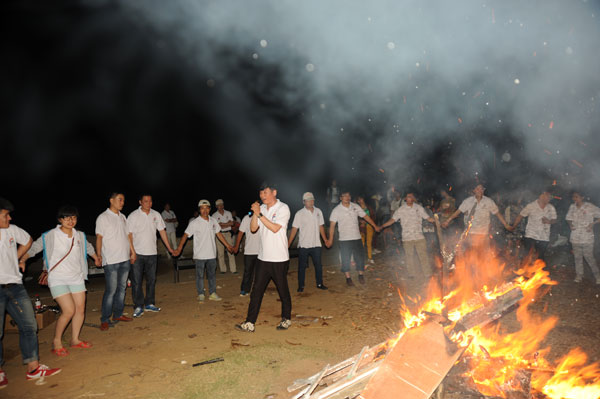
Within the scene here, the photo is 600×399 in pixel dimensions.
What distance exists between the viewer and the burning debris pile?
316cm

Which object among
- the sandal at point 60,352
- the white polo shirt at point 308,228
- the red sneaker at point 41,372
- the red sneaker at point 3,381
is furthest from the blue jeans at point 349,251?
the red sneaker at point 3,381

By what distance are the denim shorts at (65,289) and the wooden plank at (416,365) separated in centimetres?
388

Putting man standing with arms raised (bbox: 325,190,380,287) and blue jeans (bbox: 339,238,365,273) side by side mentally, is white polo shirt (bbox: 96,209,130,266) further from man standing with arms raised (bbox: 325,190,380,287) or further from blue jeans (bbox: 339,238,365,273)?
blue jeans (bbox: 339,238,365,273)

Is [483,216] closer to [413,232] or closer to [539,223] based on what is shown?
[539,223]

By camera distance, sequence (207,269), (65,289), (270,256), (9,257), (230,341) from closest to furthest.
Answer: (9,257) → (65,289) → (230,341) → (270,256) → (207,269)

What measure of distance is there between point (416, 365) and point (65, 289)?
4.37 metres

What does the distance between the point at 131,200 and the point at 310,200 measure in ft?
52.9

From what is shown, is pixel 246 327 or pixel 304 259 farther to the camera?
pixel 304 259

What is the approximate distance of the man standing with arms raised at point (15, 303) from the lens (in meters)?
3.93

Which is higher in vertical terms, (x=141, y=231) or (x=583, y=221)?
(x=141, y=231)

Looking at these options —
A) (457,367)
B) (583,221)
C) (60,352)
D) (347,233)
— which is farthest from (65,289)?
(583,221)

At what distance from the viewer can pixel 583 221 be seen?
7242 millimetres

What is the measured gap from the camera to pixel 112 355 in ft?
15.0

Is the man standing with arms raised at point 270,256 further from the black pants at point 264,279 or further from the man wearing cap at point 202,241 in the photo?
the man wearing cap at point 202,241
